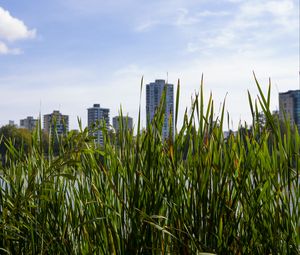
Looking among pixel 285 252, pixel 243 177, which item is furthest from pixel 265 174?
pixel 285 252

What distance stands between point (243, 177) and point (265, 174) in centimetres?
14

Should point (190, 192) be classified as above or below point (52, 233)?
above

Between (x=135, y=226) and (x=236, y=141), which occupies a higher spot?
(x=236, y=141)

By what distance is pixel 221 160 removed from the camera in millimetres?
1535

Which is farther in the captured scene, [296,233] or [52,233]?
[52,233]

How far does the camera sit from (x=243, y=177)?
148 centimetres

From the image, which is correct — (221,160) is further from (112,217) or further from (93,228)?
(93,228)

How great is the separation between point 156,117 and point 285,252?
62cm

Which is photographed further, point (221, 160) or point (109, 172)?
point (109, 172)

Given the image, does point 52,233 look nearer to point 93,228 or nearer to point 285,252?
point 93,228

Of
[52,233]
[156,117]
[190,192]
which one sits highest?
[156,117]

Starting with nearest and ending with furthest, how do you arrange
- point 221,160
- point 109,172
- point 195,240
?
point 195,240 → point 221,160 → point 109,172

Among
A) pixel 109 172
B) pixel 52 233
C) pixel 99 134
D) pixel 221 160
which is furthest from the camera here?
pixel 99 134

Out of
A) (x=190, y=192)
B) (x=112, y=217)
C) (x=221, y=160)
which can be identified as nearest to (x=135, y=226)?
(x=112, y=217)
